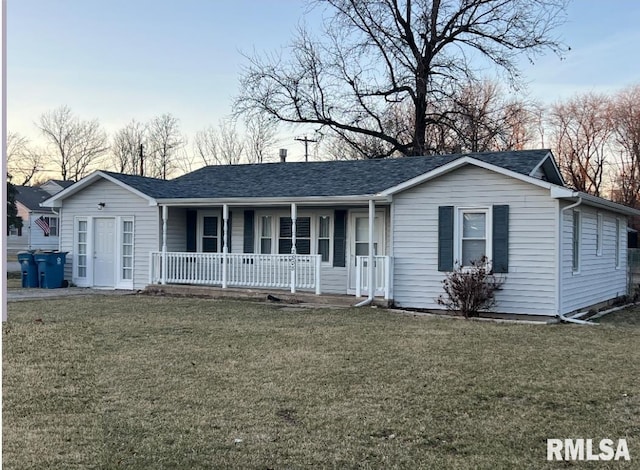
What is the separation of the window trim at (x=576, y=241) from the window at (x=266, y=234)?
7.37 m

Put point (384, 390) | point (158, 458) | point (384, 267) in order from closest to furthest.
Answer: point (158, 458) < point (384, 390) < point (384, 267)

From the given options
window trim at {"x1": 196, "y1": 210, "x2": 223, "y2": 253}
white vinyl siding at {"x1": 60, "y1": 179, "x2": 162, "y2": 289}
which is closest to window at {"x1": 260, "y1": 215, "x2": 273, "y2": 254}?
window trim at {"x1": 196, "y1": 210, "x2": 223, "y2": 253}

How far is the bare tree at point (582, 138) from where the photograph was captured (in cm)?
4056

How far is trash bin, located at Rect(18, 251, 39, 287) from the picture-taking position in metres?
18.3

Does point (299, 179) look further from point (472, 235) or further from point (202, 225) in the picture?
point (472, 235)

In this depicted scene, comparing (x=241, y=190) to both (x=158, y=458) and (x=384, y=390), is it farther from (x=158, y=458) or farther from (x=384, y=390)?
(x=158, y=458)

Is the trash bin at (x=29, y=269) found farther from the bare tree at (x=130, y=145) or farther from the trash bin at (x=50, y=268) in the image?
the bare tree at (x=130, y=145)

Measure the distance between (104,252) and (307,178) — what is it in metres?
6.08

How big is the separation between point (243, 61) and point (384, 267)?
1968 cm

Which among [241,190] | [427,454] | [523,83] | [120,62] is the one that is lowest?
[427,454]

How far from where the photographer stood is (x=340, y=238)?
627 inches

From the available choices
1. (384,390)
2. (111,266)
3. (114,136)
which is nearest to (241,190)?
(111,266)

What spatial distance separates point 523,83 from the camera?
29484 mm

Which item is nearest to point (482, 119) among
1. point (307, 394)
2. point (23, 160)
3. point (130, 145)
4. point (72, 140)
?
point (307, 394)
